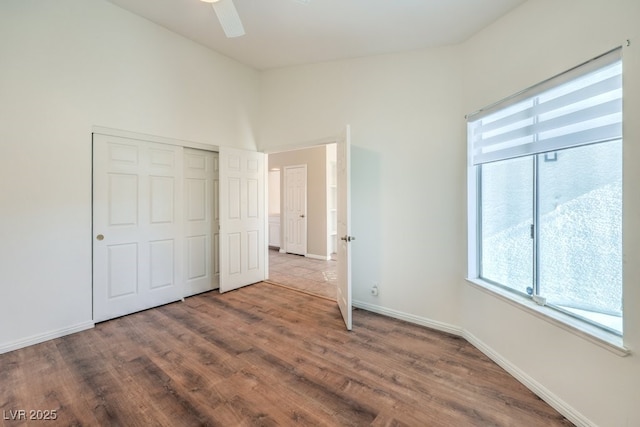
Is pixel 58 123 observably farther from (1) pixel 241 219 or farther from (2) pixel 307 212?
(2) pixel 307 212

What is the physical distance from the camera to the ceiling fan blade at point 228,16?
194cm

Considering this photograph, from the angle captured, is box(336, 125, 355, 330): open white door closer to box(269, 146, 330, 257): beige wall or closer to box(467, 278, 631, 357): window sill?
box(467, 278, 631, 357): window sill

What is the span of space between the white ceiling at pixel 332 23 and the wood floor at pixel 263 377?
2.67 m

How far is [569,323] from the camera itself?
1724 millimetres

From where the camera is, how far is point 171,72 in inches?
135

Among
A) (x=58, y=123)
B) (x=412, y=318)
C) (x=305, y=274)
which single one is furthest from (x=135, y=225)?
(x=412, y=318)

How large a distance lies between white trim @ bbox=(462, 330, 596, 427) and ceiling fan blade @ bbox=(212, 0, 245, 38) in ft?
10.8

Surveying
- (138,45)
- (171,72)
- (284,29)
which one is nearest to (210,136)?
(171,72)

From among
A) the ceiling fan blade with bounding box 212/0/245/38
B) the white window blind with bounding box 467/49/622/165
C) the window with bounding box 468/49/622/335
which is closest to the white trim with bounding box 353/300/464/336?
the window with bounding box 468/49/622/335

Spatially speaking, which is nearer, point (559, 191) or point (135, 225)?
point (559, 191)

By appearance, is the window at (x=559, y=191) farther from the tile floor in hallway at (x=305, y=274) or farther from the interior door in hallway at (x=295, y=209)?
the interior door in hallway at (x=295, y=209)

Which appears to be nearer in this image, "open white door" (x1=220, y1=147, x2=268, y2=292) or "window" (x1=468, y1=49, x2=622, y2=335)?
"window" (x1=468, y1=49, x2=622, y2=335)

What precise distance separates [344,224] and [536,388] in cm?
196

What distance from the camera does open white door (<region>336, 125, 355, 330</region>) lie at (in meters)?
2.82
